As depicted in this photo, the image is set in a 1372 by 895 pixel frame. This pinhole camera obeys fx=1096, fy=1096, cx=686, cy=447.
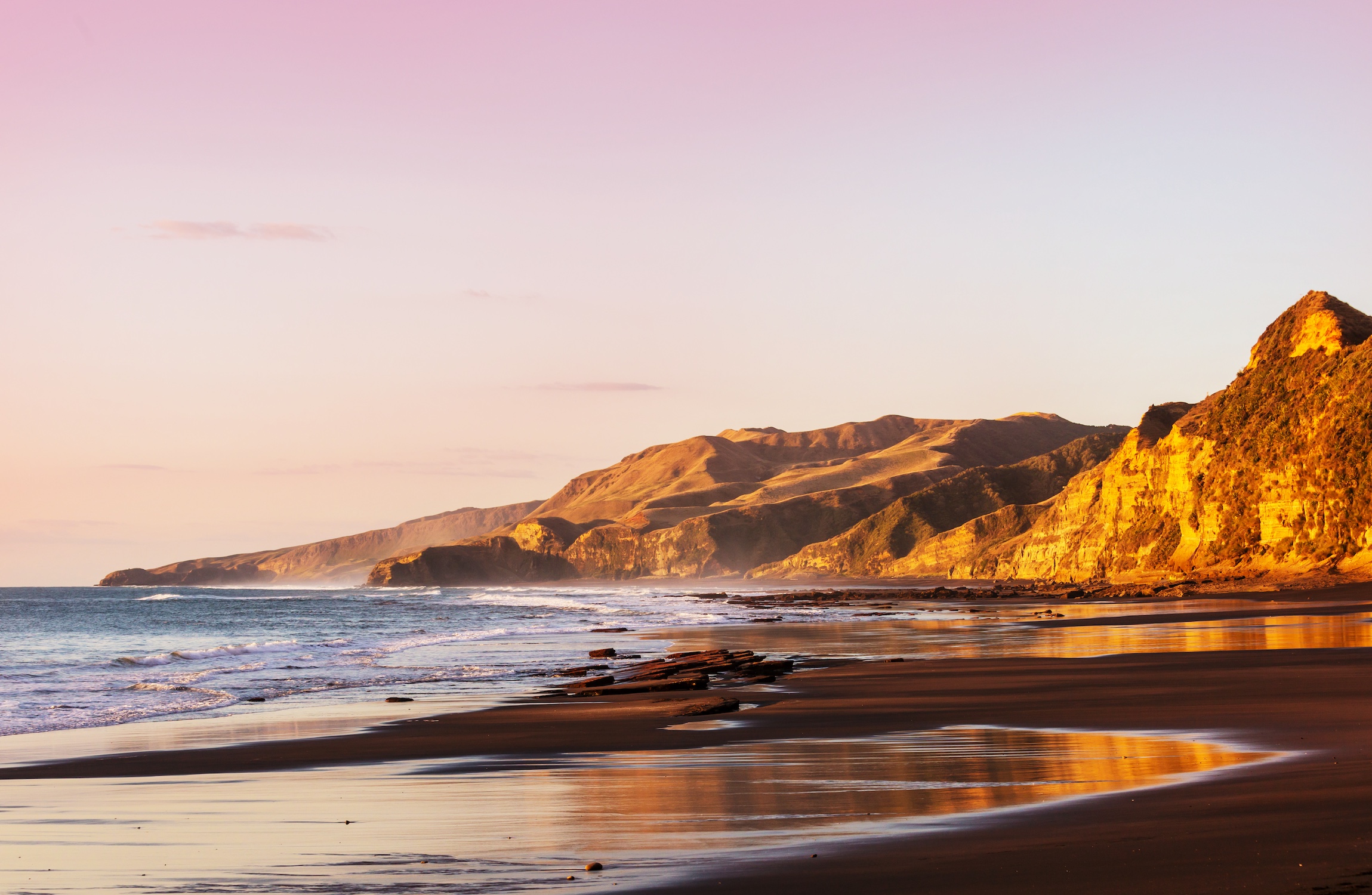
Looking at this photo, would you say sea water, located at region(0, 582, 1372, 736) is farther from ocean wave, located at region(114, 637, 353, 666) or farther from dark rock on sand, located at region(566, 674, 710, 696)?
dark rock on sand, located at region(566, 674, 710, 696)

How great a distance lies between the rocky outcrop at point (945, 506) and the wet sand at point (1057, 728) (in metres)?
141

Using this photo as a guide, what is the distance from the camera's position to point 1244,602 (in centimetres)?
4453

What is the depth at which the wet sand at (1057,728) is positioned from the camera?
6500 millimetres

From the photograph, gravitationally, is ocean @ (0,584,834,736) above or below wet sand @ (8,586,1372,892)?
below

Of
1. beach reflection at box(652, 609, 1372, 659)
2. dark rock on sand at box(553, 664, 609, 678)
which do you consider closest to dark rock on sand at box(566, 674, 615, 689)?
dark rock on sand at box(553, 664, 609, 678)

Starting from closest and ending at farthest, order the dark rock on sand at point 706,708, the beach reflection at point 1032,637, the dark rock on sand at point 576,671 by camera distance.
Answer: the dark rock on sand at point 706,708
the beach reflection at point 1032,637
the dark rock on sand at point 576,671

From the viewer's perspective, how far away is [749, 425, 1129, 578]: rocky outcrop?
16538 centimetres

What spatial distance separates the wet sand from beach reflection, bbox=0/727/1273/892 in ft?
2.09

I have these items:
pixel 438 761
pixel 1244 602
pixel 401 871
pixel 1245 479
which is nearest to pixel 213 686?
pixel 438 761

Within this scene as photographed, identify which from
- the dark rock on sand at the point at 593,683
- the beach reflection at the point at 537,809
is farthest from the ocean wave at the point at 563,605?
the beach reflection at the point at 537,809

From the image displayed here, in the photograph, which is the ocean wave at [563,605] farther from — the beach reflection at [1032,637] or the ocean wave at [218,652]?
the ocean wave at [218,652]

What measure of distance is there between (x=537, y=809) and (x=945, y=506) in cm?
16664

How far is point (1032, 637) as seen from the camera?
1310 inches

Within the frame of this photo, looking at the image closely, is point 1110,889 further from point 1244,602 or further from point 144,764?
point 1244,602
